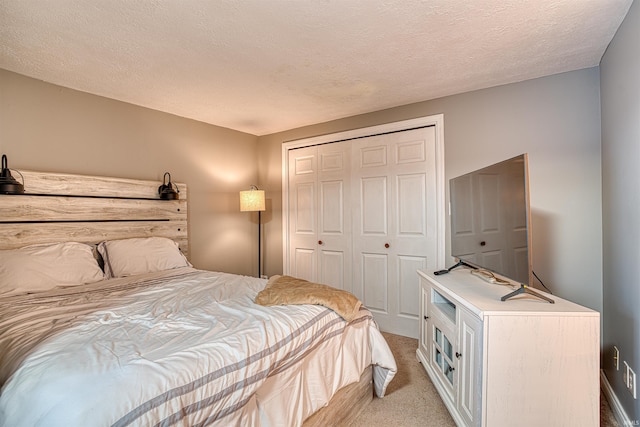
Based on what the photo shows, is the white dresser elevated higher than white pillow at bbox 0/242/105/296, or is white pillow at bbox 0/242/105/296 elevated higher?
white pillow at bbox 0/242/105/296

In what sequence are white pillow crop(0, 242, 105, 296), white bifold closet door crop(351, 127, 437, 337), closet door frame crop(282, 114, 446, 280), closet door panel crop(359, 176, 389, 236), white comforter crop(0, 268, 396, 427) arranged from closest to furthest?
white comforter crop(0, 268, 396, 427) → white pillow crop(0, 242, 105, 296) → closet door frame crop(282, 114, 446, 280) → white bifold closet door crop(351, 127, 437, 337) → closet door panel crop(359, 176, 389, 236)

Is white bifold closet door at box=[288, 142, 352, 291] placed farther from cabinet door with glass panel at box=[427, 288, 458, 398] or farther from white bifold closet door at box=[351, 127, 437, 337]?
cabinet door with glass panel at box=[427, 288, 458, 398]

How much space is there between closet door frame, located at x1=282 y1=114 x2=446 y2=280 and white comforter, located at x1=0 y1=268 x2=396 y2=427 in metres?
1.35

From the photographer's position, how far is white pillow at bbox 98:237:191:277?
93.7 inches

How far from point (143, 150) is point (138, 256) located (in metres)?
1.11

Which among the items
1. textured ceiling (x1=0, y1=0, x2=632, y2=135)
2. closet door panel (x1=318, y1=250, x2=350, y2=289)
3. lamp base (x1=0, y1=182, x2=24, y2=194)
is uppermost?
textured ceiling (x1=0, y1=0, x2=632, y2=135)

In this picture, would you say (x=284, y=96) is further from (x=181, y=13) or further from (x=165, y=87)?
(x=181, y=13)

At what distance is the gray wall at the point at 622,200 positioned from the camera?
4.98 ft

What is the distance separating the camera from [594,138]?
221 centimetres

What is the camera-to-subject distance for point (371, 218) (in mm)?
3236

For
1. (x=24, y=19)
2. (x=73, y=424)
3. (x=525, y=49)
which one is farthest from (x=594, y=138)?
(x=24, y=19)

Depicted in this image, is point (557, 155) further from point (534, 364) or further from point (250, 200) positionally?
point (250, 200)

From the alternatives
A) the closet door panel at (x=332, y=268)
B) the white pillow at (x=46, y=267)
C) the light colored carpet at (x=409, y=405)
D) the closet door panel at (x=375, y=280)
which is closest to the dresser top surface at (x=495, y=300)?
the light colored carpet at (x=409, y=405)

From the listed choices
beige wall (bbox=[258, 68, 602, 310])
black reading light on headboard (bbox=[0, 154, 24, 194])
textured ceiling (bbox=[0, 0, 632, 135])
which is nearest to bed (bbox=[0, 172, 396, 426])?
black reading light on headboard (bbox=[0, 154, 24, 194])
